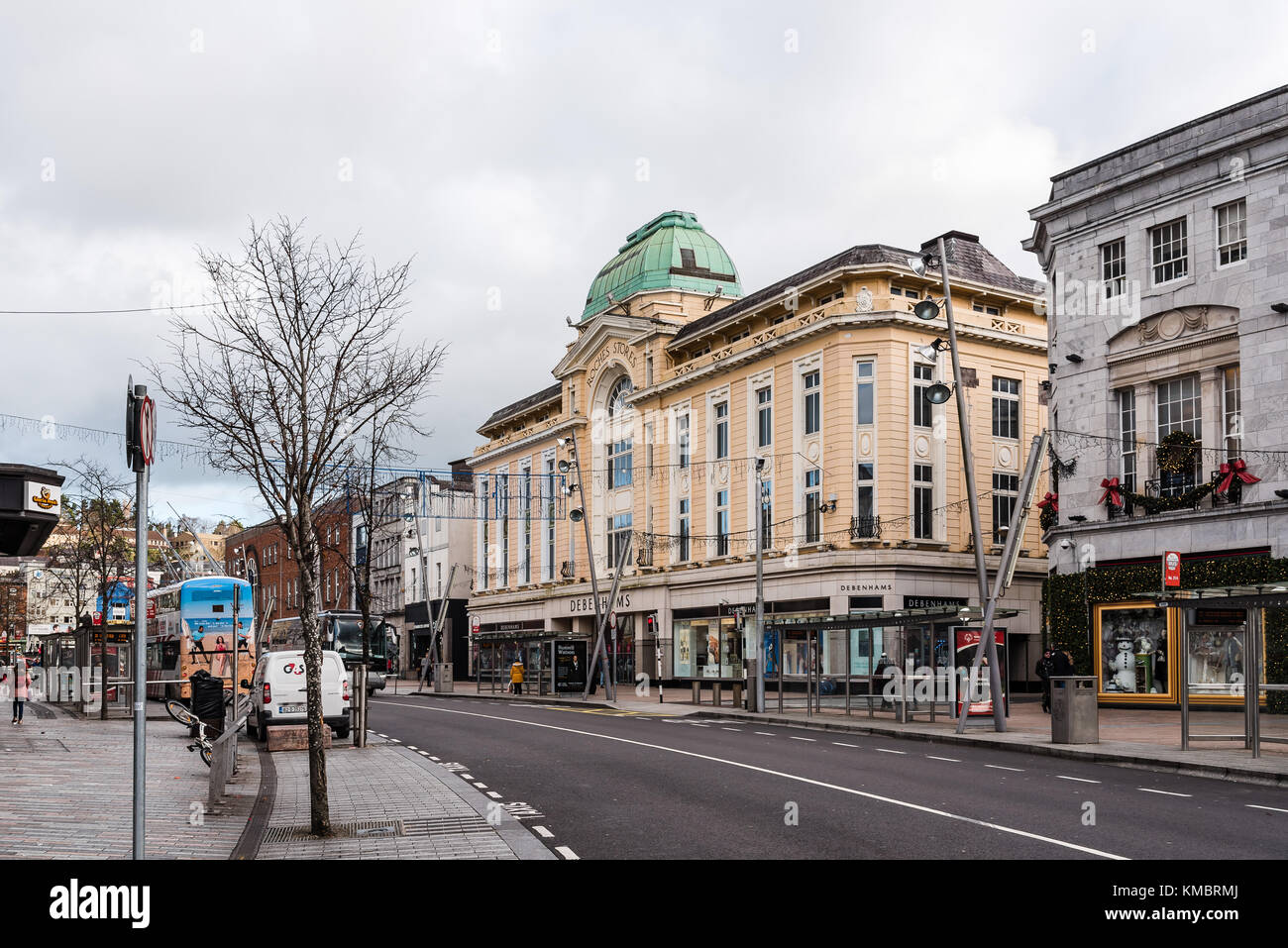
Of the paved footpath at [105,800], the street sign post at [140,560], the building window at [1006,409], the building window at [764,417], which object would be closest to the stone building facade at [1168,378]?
the building window at [1006,409]

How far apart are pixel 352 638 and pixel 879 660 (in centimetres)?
2786

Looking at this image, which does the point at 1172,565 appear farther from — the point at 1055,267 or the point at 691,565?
the point at 691,565

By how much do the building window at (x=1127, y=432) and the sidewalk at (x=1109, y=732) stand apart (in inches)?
235

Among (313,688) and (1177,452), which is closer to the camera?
(313,688)

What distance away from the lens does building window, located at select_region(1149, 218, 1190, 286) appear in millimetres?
31766

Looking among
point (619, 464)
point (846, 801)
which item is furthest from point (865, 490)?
point (846, 801)

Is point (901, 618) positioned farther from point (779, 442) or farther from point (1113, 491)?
point (779, 442)

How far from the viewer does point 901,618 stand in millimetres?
28906

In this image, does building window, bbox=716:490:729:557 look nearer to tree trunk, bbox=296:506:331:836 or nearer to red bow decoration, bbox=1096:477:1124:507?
red bow decoration, bbox=1096:477:1124:507

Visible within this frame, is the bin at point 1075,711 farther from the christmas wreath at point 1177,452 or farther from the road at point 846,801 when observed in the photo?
the christmas wreath at point 1177,452

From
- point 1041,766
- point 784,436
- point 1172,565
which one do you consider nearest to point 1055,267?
point 1172,565

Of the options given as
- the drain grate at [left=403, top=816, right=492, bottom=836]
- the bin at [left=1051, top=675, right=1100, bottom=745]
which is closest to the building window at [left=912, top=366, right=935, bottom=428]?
the bin at [left=1051, top=675, right=1100, bottom=745]
